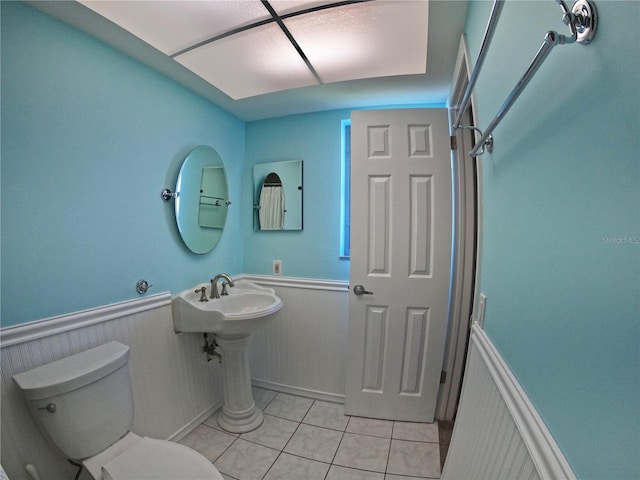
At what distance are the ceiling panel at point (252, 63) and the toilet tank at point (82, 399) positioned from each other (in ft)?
4.94

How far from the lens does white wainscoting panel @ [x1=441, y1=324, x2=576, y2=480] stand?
486 mm

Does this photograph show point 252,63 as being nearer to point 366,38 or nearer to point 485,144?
point 366,38

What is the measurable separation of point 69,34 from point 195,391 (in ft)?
6.55

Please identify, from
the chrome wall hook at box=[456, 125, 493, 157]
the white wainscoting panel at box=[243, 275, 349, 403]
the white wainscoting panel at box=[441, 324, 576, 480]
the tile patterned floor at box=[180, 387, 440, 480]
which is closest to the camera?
the white wainscoting panel at box=[441, 324, 576, 480]

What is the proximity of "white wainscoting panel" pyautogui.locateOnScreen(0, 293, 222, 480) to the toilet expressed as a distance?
0.07 m

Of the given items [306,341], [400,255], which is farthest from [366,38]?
[306,341]

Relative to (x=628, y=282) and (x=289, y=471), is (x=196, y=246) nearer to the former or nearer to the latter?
(x=289, y=471)

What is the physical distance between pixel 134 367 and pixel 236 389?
632mm

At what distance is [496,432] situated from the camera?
0.69 m

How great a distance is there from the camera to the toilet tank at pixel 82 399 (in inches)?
36.9

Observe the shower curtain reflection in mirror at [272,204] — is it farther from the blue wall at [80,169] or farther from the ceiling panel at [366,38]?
the ceiling panel at [366,38]

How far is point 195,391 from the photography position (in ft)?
5.59

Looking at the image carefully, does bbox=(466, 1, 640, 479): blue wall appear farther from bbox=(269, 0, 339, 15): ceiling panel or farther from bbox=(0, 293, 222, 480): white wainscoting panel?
bbox=(0, 293, 222, 480): white wainscoting panel

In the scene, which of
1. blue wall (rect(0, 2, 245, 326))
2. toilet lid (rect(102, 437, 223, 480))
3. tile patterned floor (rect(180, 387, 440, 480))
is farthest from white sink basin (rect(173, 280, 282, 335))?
tile patterned floor (rect(180, 387, 440, 480))
